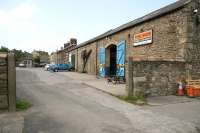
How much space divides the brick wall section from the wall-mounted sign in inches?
400

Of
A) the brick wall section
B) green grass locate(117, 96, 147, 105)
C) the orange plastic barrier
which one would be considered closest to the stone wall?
green grass locate(117, 96, 147, 105)

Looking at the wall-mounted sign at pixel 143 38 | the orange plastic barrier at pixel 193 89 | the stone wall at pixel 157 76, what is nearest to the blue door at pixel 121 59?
the wall-mounted sign at pixel 143 38

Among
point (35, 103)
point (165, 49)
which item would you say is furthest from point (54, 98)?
point (165, 49)

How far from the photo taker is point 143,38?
1656 cm

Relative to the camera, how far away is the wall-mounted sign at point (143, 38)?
15736 mm

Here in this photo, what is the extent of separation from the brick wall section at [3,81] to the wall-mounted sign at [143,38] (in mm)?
10164

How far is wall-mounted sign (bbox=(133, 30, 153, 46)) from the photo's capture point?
A: 15.7m

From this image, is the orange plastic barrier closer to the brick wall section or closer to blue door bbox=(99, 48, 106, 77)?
the brick wall section

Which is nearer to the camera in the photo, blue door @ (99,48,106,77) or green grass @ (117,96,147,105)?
green grass @ (117,96,147,105)

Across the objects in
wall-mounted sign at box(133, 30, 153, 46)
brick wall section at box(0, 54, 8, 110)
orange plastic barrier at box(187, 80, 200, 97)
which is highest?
wall-mounted sign at box(133, 30, 153, 46)

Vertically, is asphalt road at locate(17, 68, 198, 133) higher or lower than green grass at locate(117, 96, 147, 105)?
lower

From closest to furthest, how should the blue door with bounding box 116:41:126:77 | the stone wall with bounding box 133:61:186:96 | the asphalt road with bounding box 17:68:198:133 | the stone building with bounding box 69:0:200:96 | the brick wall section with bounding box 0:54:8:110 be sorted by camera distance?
the asphalt road with bounding box 17:68:198:133, the brick wall section with bounding box 0:54:8:110, the stone wall with bounding box 133:61:186:96, the stone building with bounding box 69:0:200:96, the blue door with bounding box 116:41:126:77

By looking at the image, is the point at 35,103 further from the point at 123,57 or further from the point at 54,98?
the point at 123,57

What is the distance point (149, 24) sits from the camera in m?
16.0
